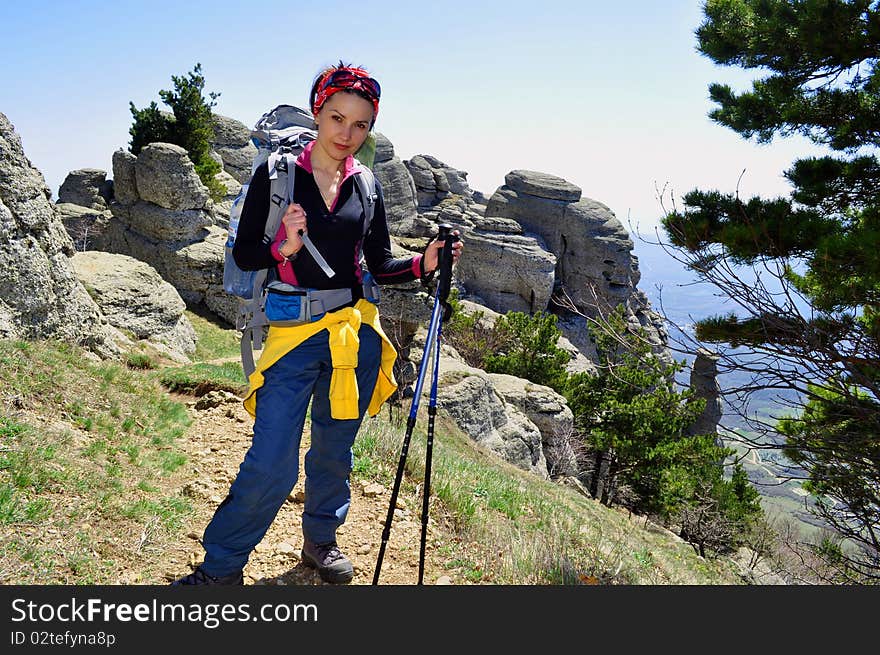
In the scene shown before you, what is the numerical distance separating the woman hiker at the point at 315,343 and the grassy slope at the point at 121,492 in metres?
1.04

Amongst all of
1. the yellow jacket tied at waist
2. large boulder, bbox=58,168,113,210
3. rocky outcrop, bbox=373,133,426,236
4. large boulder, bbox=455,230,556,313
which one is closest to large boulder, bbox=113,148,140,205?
large boulder, bbox=58,168,113,210

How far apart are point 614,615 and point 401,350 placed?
14.3 metres

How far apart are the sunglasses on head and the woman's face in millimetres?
46

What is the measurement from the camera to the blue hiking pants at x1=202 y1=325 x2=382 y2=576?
3271 millimetres

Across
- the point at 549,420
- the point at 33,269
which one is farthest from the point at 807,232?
the point at 549,420

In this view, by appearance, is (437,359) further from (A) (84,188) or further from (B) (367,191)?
(A) (84,188)

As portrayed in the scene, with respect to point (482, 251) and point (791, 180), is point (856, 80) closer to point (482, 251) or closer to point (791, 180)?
point (791, 180)

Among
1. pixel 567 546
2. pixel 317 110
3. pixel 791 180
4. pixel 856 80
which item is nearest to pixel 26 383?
pixel 317 110

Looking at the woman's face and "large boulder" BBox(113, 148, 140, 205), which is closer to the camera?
the woman's face

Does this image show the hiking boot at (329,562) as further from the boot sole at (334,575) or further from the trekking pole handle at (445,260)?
the trekking pole handle at (445,260)

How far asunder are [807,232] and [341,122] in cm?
448

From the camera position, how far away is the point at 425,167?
185 ft

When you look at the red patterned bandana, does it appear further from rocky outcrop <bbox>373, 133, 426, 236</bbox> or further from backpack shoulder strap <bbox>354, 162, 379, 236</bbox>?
rocky outcrop <bbox>373, 133, 426, 236</bbox>

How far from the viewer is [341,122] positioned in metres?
3.50
